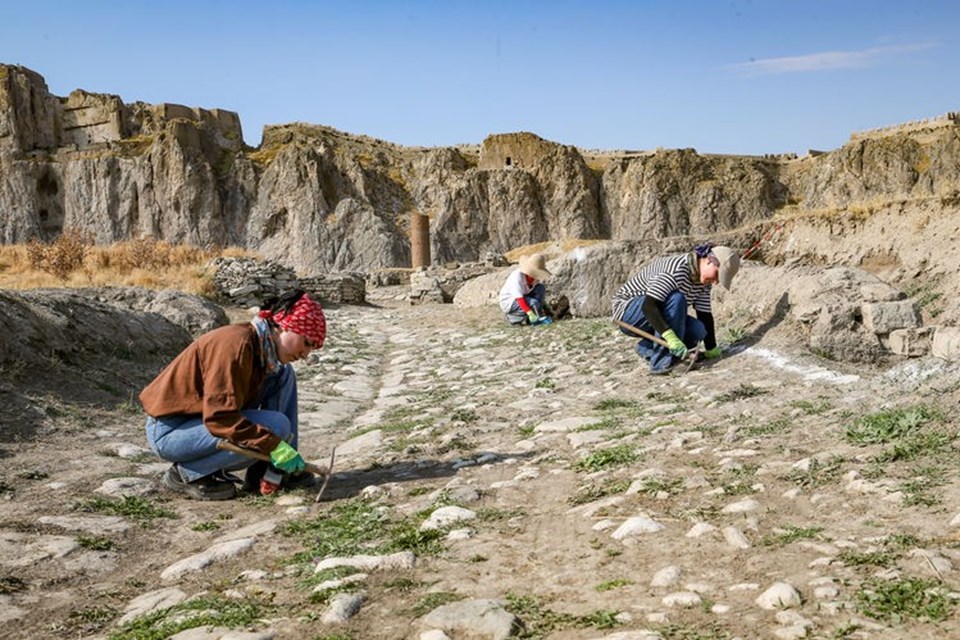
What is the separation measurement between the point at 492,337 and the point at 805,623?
33.8 feet

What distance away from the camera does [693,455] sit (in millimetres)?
4824

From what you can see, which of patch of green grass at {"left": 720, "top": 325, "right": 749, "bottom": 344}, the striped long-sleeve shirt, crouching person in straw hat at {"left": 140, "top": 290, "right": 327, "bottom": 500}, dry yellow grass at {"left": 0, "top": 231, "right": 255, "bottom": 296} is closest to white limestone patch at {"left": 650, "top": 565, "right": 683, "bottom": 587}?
crouching person in straw hat at {"left": 140, "top": 290, "right": 327, "bottom": 500}

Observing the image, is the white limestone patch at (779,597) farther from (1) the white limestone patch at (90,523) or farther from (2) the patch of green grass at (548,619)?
(1) the white limestone patch at (90,523)

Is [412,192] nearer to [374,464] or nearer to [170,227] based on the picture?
[170,227]

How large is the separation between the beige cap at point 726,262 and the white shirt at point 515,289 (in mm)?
5483

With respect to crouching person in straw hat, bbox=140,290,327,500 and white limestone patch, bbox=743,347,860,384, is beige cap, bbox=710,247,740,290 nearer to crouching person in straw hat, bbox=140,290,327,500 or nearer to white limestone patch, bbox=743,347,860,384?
white limestone patch, bbox=743,347,860,384

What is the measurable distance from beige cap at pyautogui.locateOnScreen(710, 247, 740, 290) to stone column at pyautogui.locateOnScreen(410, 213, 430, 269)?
24.8 m

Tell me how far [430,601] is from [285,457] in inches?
78.2

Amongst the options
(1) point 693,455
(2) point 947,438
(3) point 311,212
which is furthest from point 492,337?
(3) point 311,212

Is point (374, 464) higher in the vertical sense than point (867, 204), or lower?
lower

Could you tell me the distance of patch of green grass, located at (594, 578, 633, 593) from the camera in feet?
9.91

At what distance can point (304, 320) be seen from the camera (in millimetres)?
4828

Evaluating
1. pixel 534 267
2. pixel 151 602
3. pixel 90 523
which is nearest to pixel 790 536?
pixel 151 602

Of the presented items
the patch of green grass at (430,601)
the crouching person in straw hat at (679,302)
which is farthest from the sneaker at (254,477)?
the crouching person in straw hat at (679,302)
